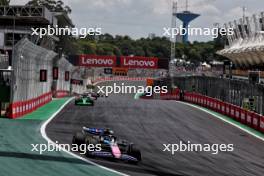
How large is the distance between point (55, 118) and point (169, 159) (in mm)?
13718

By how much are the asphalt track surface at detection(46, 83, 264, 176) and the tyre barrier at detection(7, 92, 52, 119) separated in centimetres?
188

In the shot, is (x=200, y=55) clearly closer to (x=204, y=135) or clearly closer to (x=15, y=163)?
(x=204, y=135)

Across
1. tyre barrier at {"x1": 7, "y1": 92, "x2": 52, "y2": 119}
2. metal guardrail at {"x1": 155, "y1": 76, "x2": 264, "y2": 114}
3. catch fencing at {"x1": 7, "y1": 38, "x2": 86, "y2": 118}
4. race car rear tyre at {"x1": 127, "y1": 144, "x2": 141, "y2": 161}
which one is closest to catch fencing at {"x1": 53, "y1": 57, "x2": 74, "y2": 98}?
catch fencing at {"x1": 7, "y1": 38, "x2": 86, "y2": 118}

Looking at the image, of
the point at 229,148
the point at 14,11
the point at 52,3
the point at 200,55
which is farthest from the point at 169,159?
the point at 200,55

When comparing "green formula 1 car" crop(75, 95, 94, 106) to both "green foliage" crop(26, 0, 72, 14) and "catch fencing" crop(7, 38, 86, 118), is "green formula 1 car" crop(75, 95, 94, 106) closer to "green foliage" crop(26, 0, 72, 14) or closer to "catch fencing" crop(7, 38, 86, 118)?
"catch fencing" crop(7, 38, 86, 118)

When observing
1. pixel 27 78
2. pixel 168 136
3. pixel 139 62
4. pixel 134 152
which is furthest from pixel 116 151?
pixel 139 62

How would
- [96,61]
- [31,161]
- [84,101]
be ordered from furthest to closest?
[96,61]
[84,101]
[31,161]

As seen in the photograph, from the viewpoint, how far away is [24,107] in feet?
105

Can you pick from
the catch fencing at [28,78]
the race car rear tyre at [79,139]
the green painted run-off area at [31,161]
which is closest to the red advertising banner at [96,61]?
the catch fencing at [28,78]

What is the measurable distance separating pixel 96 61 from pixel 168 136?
219ft

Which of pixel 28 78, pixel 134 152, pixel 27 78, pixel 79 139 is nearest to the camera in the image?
pixel 134 152

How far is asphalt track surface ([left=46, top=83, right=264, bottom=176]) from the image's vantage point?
17.0 metres

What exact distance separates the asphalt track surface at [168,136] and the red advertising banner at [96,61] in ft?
164

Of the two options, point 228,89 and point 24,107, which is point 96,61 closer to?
point 228,89
